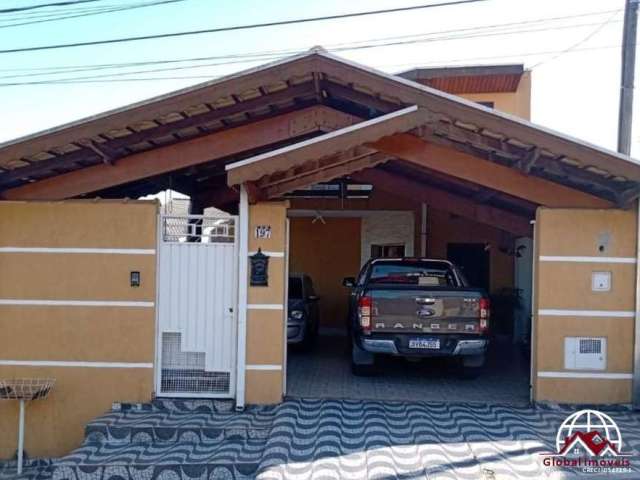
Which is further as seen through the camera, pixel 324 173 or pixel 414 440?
pixel 324 173

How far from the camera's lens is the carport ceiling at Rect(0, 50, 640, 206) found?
6.67 m

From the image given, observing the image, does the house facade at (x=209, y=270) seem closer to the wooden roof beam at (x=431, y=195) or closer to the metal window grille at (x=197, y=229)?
the metal window grille at (x=197, y=229)

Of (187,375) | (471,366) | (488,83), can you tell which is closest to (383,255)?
(471,366)

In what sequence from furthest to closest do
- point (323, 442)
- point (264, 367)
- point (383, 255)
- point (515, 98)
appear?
1. point (515, 98)
2. point (383, 255)
3. point (264, 367)
4. point (323, 442)

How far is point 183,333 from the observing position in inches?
290

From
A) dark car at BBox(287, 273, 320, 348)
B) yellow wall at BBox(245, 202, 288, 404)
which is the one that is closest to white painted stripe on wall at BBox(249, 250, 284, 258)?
yellow wall at BBox(245, 202, 288, 404)

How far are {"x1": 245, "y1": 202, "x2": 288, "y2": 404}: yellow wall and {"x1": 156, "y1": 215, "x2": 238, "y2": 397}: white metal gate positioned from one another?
11.2 inches

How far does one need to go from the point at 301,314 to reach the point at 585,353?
4960mm

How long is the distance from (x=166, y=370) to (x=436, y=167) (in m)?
4.50

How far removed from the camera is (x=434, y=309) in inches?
309

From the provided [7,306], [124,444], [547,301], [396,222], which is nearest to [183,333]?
[124,444]

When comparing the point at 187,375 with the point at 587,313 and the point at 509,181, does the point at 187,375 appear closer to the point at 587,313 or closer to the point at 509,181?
the point at 509,181

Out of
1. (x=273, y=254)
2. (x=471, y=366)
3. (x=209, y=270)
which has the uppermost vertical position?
(x=273, y=254)

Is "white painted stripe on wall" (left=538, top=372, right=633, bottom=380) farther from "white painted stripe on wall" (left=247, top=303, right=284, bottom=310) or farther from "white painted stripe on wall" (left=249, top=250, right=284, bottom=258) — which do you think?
"white painted stripe on wall" (left=249, top=250, right=284, bottom=258)
